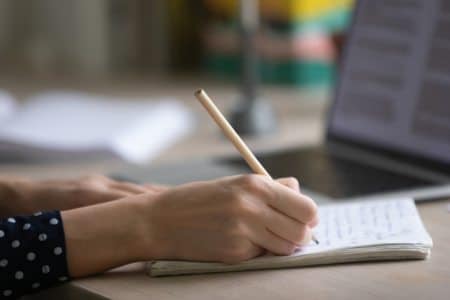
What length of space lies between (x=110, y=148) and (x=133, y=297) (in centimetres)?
66

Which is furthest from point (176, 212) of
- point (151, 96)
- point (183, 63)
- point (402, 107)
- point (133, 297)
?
point (183, 63)

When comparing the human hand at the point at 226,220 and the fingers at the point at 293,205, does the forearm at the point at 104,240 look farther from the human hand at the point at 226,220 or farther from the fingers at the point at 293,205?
the fingers at the point at 293,205

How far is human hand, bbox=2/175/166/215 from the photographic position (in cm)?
101

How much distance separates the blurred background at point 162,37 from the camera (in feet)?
7.43

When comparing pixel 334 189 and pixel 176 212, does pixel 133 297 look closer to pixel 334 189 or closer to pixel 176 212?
pixel 176 212

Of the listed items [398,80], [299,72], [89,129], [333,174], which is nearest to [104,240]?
[333,174]

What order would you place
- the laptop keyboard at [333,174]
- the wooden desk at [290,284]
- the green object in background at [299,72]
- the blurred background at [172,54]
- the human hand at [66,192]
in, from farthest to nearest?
the green object in background at [299,72] → the blurred background at [172,54] → the laptop keyboard at [333,174] → the human hand at [66,192] → the wooden desk at [290,284]

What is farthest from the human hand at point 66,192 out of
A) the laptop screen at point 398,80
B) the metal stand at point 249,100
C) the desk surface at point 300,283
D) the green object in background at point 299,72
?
the green object in background at point 299,72

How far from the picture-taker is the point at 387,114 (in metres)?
1.36

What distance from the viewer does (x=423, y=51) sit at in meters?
1.29

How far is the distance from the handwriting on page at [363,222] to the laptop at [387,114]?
0.13m

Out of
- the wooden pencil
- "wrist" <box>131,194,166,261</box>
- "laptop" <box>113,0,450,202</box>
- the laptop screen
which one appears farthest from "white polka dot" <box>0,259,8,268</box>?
the laptop screen

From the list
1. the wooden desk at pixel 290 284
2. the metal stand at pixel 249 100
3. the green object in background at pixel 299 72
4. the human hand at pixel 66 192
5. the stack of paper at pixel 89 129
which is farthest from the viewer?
the green object in background at pixel 299 72

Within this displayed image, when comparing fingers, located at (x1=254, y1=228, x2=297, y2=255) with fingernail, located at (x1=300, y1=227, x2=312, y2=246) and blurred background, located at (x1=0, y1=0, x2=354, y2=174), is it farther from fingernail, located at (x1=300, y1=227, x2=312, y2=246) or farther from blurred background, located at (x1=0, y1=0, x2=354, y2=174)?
blurred background, located at (x1=0, y1=0, x2=354, y2=174)
